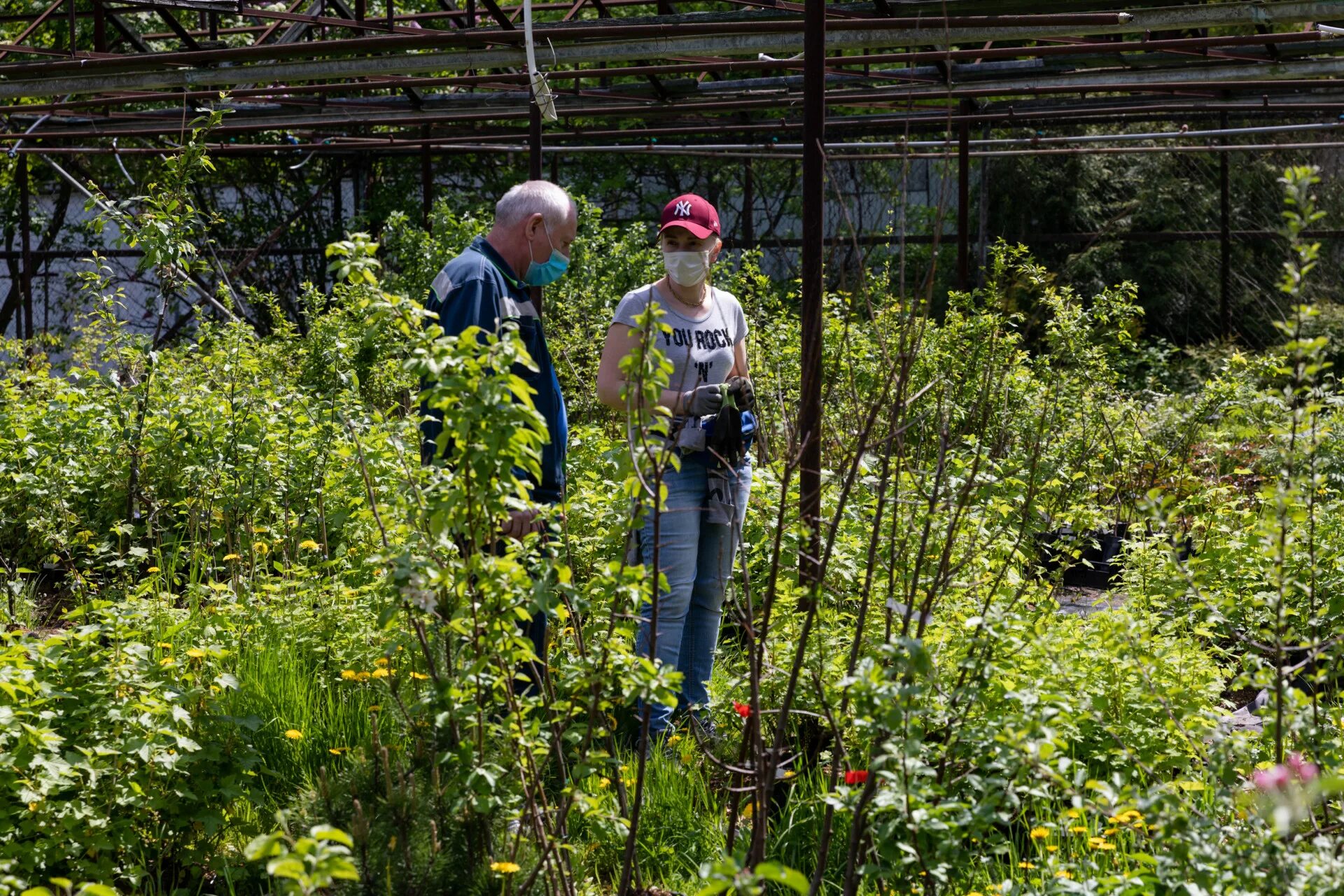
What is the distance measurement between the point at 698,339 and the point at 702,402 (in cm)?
20

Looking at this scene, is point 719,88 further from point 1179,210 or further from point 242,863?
point 1179,210

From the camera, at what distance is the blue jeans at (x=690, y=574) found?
3633 millimetres

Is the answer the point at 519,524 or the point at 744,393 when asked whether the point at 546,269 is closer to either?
the point at 744,393

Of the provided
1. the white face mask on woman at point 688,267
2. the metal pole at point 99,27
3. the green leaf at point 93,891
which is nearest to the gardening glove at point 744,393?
the white face mask on woman at point 688,267

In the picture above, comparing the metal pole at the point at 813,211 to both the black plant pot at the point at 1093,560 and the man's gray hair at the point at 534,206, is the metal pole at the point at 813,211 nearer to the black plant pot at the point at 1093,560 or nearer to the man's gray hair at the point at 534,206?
the man's gray hair at the point at 534,206

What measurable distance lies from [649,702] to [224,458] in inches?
138

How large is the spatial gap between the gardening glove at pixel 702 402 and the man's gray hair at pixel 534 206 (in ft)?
1.95

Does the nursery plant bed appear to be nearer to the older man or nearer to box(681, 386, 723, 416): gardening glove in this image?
box(681, 386, 723, 416): gardening glove

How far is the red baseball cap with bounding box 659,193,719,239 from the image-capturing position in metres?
3.65

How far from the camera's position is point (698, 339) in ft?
12.1

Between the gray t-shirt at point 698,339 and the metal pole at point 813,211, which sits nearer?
the metal pole at point 813,211

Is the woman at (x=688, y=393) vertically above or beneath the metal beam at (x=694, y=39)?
beneath

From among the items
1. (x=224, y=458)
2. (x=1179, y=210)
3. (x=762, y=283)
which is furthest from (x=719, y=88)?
(x=1179, y=210)

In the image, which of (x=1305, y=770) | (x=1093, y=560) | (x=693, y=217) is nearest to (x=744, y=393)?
(x=693, y=217)
